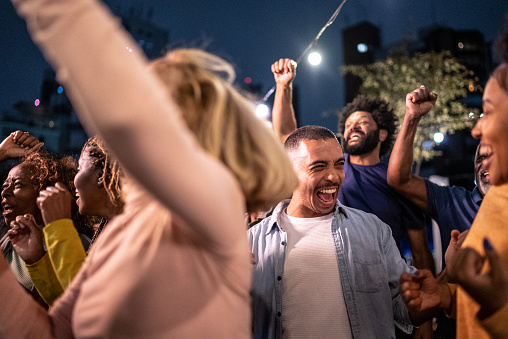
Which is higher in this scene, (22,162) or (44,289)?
(22,162)

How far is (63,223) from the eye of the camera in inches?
77.1

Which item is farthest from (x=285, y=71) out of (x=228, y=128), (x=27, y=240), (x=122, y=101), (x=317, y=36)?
→ (x=122, y=101)

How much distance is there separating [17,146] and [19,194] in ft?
1.44

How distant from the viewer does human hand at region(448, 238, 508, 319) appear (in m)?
1.07

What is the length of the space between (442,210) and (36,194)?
343 cm

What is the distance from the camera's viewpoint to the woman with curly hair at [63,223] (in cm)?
187

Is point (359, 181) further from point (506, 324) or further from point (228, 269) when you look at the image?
point (228, 269)

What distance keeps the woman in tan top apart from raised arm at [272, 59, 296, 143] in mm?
2759

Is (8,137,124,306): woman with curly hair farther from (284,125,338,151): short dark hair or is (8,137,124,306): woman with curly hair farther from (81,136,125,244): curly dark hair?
(284,125,338,151): short dark hair

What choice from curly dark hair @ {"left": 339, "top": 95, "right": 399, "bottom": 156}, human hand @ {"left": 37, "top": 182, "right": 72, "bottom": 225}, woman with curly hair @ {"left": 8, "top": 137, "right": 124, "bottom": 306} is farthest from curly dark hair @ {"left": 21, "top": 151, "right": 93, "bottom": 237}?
curly dark hair @ {"left": 339, "top": 95, "right": 399, "bottom": 156}

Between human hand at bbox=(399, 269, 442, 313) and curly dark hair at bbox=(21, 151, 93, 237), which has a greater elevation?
curly dark hair at bbox=(21, 151, 93, 237)

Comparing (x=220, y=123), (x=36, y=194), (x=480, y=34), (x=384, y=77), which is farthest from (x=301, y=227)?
(x=480, y=34)

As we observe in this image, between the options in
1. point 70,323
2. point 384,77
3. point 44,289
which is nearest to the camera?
point 70,323

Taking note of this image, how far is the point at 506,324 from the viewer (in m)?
1.06
